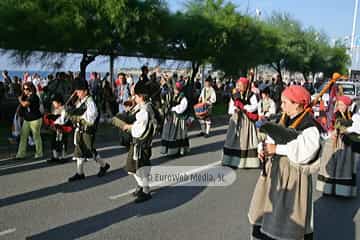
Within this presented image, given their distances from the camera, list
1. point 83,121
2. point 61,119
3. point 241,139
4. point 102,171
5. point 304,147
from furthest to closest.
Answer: point 241,139 < point 61,119 < point 102,171 < point 83,121 < point 304,147

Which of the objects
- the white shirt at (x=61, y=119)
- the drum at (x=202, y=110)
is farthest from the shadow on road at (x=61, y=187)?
the drum at (x=202, y=110)

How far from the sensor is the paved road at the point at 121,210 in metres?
4.87

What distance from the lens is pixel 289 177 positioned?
3.85 m

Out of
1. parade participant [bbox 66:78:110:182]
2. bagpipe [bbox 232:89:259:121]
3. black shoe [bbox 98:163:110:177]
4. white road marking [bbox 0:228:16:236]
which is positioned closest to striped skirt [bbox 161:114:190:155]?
bagpipe [bbox 232:89:259:121]

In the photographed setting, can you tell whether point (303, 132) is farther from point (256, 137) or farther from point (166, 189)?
point (256, 137)

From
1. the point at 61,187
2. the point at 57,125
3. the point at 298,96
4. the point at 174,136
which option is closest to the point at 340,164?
the point at 298,96

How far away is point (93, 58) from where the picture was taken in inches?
565

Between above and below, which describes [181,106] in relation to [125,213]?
above

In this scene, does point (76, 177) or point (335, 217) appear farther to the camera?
point (76, 177)

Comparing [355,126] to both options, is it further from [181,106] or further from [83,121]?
[83,121]

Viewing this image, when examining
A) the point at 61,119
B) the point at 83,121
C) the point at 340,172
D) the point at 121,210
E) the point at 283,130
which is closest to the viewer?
the point at 283,130

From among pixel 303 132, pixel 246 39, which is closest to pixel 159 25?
pixel 246 39

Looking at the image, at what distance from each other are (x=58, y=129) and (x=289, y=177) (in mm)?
5430

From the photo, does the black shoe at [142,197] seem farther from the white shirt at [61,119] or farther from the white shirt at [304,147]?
the white shirt at [304,147]
